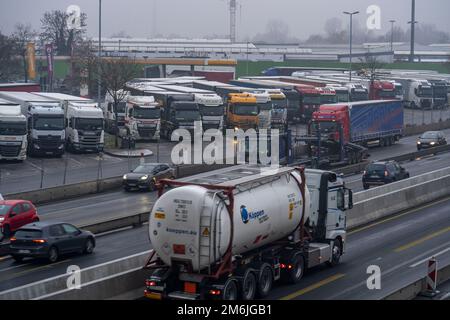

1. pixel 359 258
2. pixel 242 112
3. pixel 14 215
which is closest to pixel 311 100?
pixel 242 112

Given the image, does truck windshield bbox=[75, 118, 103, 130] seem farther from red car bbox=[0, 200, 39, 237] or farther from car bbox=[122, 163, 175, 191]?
red car bbox=[0, 200, 39, 237]

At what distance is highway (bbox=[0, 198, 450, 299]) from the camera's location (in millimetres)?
20891

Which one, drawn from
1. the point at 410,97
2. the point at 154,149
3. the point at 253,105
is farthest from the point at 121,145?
the point at 410,97

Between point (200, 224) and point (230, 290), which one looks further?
point (230, 290)

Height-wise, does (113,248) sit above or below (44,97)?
below

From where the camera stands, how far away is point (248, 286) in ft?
62.6

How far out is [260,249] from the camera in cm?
2022

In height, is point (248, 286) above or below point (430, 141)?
above

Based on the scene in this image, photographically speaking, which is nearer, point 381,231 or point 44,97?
point 381,231

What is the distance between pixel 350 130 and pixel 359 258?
29.6 metres

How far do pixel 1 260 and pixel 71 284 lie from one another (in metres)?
7.47

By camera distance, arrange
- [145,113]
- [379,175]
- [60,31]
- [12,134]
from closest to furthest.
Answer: [379,175] → [12,134] → [145,113] → [60,31]

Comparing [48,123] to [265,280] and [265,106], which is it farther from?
[265,280]
